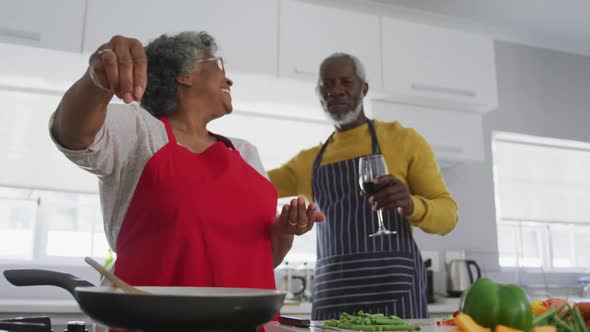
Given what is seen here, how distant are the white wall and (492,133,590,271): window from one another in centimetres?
10

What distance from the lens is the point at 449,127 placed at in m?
2.88

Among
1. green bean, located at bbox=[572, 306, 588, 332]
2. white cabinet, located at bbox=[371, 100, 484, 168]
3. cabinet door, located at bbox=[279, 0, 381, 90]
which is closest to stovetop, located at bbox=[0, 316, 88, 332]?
green bean, located at bbox=[572, 306, 588, 332]

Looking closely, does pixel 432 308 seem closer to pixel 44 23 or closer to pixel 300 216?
pixel 300 216

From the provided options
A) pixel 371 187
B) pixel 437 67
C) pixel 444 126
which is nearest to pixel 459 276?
pixel 444 126

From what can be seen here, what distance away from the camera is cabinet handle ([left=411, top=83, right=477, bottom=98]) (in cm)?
277

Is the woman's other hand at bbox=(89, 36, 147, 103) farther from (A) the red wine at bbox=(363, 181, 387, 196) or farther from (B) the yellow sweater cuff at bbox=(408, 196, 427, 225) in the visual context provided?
(B) the yellow sweater cuff at bbox=(408, 196, 427, 225)

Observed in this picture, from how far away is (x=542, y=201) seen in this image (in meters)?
3.59

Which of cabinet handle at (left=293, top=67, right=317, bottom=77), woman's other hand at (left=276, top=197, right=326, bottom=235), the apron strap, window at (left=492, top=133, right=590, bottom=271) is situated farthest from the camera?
window at (left=492, top=133, right=590, bottom=271)

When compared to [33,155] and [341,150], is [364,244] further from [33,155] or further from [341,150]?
[33,155]

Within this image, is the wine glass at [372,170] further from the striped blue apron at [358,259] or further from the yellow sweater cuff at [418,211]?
the striped blue apron at [358,259]

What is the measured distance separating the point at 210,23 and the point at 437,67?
47.5 inches

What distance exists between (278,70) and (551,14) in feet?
6.27

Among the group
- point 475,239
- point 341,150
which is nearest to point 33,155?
point 341,150

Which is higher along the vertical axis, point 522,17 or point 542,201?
point 522,17
